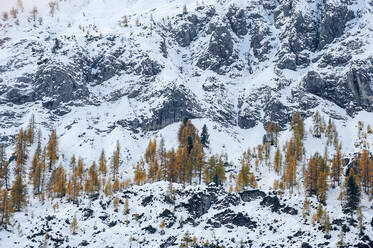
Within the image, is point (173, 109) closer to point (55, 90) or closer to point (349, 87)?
point (55, 90)

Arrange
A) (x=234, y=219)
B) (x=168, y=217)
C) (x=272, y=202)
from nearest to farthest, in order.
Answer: (x=234, y=219) < (x=168, y=217) < (x=272, y=202)

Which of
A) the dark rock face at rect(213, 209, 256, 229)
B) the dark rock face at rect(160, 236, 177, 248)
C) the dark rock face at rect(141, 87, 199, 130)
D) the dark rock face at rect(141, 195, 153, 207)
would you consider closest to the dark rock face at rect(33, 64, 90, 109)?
the dark rock face at rect(141, 87, 199, 130)

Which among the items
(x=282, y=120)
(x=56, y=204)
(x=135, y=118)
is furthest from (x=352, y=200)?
(x=135, y=118)

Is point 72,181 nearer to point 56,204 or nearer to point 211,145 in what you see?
point 56,204

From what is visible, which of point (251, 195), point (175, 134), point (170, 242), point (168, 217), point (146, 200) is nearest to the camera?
point (170, 242)

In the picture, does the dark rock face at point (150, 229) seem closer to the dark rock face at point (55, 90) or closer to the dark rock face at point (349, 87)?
the dark rock face at point (55, 90)

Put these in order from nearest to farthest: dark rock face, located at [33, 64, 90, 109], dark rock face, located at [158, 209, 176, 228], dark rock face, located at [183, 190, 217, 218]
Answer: dark rock face, located at [158, 209, 176, 228] < dark rock face, located at [183, 190, 217, 218] < dark rock face, located at [33, 64, 90, 109]

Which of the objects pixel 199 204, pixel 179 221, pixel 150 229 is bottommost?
pixel 150 229

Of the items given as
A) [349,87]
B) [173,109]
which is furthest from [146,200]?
[349,87]

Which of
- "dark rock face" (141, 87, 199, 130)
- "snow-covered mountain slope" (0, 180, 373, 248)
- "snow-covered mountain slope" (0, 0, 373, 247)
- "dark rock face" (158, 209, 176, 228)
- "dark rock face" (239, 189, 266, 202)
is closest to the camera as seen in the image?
"snow-covered mountain slope" (0, 180, 373, 248)

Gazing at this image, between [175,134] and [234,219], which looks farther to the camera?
[175,134]

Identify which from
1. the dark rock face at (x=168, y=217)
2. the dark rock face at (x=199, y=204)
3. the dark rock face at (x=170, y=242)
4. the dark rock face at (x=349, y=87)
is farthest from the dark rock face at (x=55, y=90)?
the dark rock face at (x=170, y=242)

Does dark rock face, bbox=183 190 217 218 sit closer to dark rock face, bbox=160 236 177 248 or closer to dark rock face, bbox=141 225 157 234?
dark rock face, bbox=160 236 177 248

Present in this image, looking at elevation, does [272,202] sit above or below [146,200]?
below
